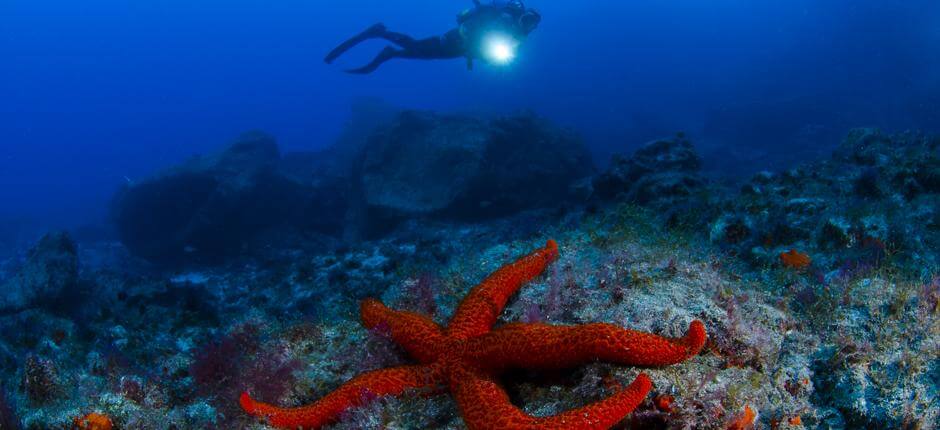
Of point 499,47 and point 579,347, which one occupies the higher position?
point 499,47

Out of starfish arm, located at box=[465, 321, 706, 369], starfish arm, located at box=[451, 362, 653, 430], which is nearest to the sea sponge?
starfish arm, located at box=[465, 321, 706, 369]

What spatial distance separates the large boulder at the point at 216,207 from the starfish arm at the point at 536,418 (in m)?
16.7

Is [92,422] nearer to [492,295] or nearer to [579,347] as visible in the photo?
[492,295]

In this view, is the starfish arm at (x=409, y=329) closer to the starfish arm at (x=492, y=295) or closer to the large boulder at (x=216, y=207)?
the starfish arm at (x=492, y=295)

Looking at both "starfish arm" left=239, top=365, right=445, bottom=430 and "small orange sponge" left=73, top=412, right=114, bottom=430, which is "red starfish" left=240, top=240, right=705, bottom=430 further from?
"small orange sponge" left=73, top=412, right=114, bottom=430

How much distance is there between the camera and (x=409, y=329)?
10.6ft

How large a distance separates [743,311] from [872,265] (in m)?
1.89

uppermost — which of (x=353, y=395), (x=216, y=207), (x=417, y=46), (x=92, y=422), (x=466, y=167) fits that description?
(x=417, y=46)

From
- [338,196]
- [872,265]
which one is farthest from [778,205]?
[338,196]

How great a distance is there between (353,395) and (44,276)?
10.9m

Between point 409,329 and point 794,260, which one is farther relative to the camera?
point 794,260

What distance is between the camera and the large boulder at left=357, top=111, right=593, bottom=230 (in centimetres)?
1497

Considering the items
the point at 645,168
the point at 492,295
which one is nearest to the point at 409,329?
the point at 492,295

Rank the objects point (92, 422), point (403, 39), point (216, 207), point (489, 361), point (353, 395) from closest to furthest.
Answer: point (489, 361) < point (353, 395) < point (92, 422) < point (403, 39) < point (216, 207)
